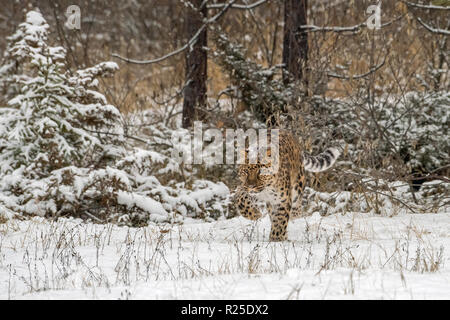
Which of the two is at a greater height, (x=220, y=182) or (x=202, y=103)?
(x=202, y=103)

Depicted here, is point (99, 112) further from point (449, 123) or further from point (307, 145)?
point (449, 123)

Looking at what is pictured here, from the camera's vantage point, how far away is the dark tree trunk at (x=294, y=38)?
10.4 m

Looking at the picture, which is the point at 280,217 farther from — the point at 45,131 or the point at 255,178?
the point at 45,131

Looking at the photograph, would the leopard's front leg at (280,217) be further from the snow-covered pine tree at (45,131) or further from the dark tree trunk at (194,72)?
the dark tree trunk at (194,72)

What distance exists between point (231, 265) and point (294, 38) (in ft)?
20.8

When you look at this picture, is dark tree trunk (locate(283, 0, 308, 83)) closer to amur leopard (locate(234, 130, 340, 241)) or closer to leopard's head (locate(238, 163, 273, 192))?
amur leopard (locate(234, 130, 340, 241))

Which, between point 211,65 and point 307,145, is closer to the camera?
point 307,145

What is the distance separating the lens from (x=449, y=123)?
32.7 ft

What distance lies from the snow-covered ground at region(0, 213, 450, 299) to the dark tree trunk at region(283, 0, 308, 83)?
3966 mm

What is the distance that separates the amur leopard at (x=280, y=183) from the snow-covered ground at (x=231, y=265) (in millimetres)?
295

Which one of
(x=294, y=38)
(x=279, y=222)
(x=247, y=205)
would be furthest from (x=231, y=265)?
(x=294, y=38)
